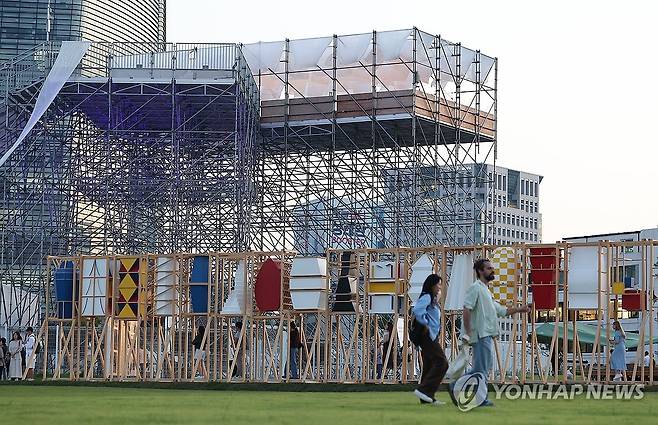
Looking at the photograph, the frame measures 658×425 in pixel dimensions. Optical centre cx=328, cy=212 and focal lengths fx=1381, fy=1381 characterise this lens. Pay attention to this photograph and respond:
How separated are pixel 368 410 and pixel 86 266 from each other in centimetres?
1705

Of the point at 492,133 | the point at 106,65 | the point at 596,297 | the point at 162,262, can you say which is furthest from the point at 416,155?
the point at 596,297

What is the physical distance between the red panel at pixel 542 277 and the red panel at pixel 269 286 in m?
5.59

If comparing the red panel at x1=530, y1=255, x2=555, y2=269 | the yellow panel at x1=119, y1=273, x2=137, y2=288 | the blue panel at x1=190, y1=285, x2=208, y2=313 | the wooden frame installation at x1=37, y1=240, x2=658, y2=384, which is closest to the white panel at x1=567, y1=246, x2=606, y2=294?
the wooden frame installation at x1=37, y1=240, x2=658, y2=384

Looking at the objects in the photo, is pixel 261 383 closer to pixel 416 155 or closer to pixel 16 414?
pixel 16 414

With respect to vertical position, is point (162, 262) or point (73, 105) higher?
point (73, 105)

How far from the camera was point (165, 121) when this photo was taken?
46.8 m

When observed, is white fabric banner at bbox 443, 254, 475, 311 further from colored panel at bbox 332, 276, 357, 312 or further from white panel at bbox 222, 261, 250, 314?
white panel at bbox 222, 261, 250, 314

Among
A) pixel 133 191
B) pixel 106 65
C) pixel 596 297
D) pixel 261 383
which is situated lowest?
pixel 261 383

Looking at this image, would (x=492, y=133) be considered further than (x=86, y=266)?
Yes

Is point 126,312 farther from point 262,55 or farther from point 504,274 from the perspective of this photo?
point 262,55

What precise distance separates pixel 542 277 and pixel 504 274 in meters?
0.77

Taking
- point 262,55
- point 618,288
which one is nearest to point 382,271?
point 618,288

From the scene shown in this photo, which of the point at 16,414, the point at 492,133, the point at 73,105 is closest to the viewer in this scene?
the point at 16,414

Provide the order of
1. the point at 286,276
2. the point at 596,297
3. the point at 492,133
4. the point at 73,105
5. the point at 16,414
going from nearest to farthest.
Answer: the point at 16,414 < the point at 596,297 < the point at 286,276 < the point at 73,105 < the point at 492,133
